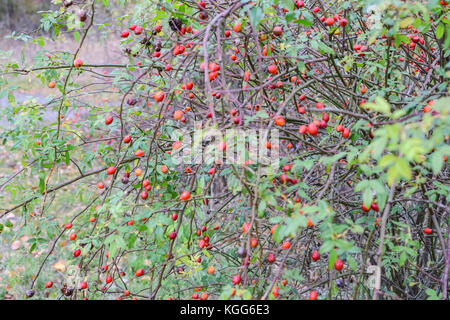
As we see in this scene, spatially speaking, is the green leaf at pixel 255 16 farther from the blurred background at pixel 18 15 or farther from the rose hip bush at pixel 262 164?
the blurred background at pixel 18 15

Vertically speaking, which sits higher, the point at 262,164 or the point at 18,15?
the point at 18,15

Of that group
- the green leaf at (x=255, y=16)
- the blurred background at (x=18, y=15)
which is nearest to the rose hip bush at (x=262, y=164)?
the green leaf at (x=255, y=16)

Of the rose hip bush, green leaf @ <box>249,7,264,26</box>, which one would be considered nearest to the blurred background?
the rose hip bush

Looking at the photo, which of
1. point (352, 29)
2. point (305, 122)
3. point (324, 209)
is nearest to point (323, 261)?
point (305, 122)

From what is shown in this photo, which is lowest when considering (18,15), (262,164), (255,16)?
(262,164)

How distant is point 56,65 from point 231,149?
4.34 ft

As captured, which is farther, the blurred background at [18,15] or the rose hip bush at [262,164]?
the blurred background at [18,15]

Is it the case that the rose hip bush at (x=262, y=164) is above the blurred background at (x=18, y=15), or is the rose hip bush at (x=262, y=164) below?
below

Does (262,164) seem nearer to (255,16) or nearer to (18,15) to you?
(255,16)

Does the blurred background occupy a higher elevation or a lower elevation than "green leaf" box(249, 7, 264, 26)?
higher

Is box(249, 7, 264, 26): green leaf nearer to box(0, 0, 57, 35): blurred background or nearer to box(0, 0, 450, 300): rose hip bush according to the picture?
box(0, 0, 450, 300): rose hip bush

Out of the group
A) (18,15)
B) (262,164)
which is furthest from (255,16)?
(18,15)
